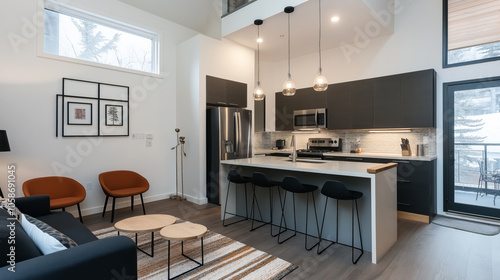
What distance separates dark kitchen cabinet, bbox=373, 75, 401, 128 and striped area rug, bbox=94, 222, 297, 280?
314 cm

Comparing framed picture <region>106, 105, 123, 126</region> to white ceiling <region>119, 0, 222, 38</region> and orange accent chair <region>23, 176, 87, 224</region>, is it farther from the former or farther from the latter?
white ceiling <region>119, 0, 222, 38</region>

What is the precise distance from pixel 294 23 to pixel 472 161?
3429 mm

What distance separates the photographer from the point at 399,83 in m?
4.23

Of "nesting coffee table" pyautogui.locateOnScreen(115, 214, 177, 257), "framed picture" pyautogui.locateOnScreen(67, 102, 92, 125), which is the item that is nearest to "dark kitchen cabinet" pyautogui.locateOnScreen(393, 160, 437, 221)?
"nesting coffee table" pyautogui.locateOnScreen(115, 214, 177, 257)

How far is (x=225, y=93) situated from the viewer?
5023 mm

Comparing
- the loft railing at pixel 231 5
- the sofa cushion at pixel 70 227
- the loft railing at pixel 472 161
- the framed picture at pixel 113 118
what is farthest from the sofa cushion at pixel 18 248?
the loft railing at pixel 472 161

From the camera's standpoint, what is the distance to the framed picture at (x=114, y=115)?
4.21 m

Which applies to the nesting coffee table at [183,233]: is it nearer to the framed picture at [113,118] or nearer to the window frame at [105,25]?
the framed picture at [113,118]

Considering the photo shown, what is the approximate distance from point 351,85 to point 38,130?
5.11 metres

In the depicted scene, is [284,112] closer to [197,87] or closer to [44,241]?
[197,87]

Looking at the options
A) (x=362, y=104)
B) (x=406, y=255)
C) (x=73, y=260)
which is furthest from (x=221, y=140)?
(x=73, y=260)

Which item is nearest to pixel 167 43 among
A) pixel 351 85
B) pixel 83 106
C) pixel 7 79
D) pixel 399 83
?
pixel 83 106

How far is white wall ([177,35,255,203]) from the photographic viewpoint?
15.3ft

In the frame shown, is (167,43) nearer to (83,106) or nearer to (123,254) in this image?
(83,106)
